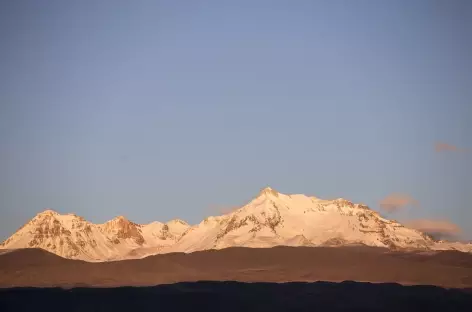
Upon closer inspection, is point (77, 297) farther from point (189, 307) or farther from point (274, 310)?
point (274, 310)

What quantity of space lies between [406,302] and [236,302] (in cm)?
3673

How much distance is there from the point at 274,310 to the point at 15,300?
67.4 m

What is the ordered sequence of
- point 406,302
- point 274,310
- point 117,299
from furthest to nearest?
point 117,299 < point 406,302 < point 274,310

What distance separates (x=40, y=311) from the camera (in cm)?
16125

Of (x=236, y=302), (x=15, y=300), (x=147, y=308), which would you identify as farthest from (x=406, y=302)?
(x=15, y=300)

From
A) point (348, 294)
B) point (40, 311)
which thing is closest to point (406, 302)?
point (348, 294)

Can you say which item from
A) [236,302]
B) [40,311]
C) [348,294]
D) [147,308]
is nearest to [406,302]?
[348,294]

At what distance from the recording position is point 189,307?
16312 centimetres

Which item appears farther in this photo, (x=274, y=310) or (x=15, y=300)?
(x=15, y=300)

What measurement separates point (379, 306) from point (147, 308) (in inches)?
1858

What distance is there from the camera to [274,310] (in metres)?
157

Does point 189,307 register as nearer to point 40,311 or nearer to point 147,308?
point 147,308

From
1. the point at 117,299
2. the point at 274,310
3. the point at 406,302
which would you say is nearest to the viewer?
the point at 274,310

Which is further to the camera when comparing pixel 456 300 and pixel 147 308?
pixel 456 300
